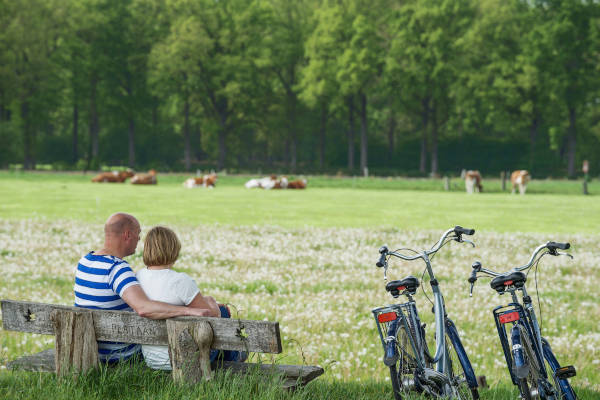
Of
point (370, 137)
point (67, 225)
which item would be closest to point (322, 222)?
point (67, 225)

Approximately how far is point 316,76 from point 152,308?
71.4m

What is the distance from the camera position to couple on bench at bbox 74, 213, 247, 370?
514cm

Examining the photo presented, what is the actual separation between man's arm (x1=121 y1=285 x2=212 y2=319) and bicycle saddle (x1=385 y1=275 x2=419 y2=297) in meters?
1.37

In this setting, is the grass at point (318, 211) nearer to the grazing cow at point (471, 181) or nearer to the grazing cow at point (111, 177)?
the grazing cow at point (471, 181)

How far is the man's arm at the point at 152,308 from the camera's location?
492cm

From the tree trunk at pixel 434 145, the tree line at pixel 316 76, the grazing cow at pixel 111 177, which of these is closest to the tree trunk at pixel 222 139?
the tree line at pixel 316 76

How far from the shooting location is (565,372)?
468 centimetres

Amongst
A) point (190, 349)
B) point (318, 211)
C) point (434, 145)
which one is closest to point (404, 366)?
point (190, 349)

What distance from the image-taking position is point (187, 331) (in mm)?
4695

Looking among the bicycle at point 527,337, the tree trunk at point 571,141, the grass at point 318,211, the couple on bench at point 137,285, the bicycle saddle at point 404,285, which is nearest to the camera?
the bicycle at point 527,337

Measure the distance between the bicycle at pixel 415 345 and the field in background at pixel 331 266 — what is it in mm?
805

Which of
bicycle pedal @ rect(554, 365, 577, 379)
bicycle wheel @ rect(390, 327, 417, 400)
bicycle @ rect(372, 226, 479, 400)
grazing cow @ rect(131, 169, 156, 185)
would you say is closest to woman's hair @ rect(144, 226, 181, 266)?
bicycle @ rect(372, 226, 479, 400)

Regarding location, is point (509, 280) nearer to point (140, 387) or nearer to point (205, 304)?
point (205, 304)

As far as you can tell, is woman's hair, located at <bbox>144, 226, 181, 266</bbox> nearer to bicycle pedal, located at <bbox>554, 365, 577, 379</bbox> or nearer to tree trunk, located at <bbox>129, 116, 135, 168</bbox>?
bicycle pedal, located at <bbox>554, 365, 577, 379</bbox>
